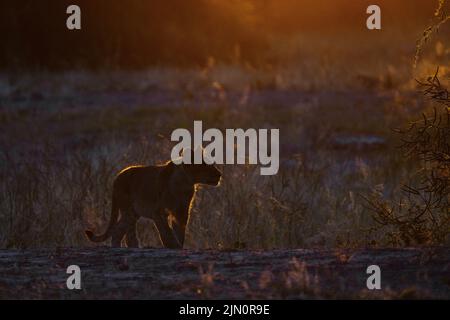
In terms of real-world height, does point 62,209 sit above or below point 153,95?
below

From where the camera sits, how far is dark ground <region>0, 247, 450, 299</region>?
7574 millimetres

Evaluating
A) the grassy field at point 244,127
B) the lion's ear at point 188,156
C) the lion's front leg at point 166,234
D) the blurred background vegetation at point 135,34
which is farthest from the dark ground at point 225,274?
the blurred background vegetation at point 135,34

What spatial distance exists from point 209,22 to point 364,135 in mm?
12140

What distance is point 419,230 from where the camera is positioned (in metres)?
9.78

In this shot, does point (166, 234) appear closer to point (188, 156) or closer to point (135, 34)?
point (188, 156)

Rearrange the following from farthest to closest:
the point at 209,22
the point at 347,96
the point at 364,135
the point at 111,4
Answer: the point at 209,22
the point at 111,4
the point at 347,96
the point at 364,135

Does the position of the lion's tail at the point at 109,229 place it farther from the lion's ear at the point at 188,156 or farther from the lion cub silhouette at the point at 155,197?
the lion's ear at the point at 188,156

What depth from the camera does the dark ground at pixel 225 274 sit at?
7574 mm

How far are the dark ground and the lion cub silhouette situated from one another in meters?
→ 1.48

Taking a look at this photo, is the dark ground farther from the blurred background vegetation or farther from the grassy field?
the blurred background vegetation

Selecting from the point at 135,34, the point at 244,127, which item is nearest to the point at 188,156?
the point at 244,127

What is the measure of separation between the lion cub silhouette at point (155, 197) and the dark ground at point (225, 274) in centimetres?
148
